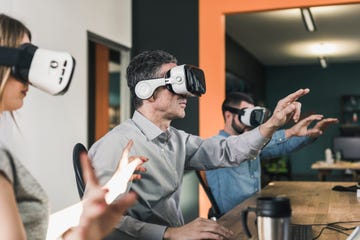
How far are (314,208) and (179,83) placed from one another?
3.14 feet

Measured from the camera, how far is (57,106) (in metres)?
3.74

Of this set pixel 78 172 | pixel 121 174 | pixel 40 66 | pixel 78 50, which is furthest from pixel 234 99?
pixel 40 66

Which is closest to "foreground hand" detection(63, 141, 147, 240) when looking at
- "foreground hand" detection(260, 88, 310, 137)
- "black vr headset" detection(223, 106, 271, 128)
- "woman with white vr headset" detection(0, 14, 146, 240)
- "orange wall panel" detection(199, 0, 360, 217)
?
"woman with white vr headset" detection(0, 14, 146, 240)

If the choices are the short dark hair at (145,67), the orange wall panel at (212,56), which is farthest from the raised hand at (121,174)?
the orange wall panel at (212,56)

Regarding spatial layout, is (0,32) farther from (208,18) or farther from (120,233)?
(208,18)

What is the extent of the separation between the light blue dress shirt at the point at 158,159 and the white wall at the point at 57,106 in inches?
58.9

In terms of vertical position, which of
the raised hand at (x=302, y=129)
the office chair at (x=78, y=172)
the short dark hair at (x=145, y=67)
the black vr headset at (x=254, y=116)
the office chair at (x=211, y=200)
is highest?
the short dark hair at (x=145, y=67)

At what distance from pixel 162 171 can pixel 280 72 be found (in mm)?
10885

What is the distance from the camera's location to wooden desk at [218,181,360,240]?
1.87 m

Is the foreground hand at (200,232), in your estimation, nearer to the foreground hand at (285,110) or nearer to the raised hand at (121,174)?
the raised hand at (121,174)

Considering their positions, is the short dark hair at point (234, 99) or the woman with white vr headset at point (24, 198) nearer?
the woman with white vr headset at point (24, 198)

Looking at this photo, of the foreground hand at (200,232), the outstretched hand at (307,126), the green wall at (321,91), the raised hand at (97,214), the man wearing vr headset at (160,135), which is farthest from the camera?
the green wall at (321,91)

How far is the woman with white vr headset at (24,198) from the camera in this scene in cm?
89

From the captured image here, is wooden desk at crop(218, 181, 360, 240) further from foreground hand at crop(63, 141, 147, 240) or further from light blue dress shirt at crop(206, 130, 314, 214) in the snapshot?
foreground hand at crop(63, 141, 147, 240)
